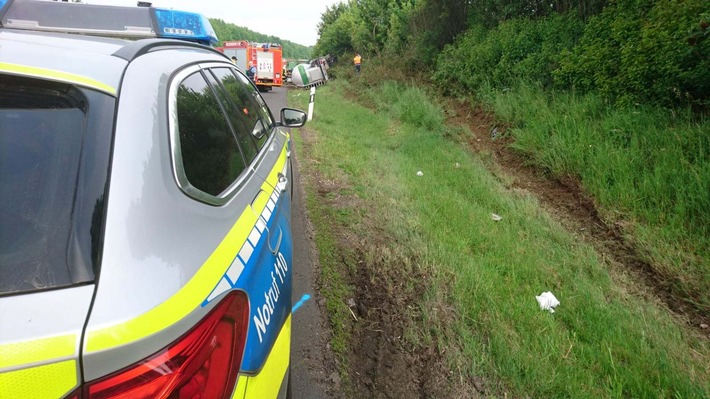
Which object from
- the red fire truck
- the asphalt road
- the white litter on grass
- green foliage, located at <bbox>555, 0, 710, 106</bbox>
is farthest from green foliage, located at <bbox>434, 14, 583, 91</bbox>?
the red fire truck

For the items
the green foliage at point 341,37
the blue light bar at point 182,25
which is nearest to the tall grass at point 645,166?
the blue light bar at point 182,25

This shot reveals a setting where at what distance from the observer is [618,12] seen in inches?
246

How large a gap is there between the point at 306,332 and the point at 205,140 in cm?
161

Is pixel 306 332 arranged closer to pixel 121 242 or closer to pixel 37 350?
pixel 121 242

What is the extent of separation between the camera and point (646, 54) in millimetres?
5320

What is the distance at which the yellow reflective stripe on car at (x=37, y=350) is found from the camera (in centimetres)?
89

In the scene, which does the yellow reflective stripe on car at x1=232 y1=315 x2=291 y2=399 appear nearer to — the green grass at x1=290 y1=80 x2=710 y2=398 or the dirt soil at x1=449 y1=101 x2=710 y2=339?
the green grass at x1=290 y1=80 x2=710 y2=398

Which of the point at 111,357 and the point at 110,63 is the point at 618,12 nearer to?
the point at 110,63

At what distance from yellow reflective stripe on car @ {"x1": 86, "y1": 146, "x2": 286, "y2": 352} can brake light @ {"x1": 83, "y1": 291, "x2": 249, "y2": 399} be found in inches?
2.3

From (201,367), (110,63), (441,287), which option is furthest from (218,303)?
(441,287)

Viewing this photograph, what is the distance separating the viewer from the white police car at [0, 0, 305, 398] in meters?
0.96

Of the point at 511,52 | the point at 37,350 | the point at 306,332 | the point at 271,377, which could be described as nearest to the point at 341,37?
the point at 511,52

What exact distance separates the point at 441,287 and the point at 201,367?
2.38 meters

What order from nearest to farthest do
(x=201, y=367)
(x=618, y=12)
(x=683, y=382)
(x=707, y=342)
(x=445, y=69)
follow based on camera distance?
1. (x=201, y=367)
2. (x=683, y=382)
3. (x=707, y=342)
4. (x=618, y=12)
5. (x=445, y=69)
